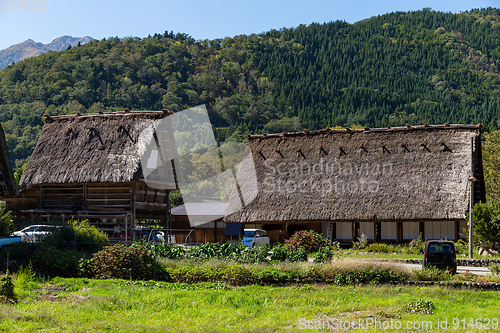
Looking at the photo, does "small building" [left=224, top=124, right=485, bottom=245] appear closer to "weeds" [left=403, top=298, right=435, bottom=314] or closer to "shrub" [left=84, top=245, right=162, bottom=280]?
"shrub" [left=84, top=245, right=162, bottom=280]

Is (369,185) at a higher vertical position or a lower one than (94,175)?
lower

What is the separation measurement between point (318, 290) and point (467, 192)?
1907 centimetres

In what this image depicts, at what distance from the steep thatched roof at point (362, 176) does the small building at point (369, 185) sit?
0.06 meters

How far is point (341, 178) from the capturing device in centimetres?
3388

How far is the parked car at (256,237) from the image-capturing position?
30.9 meters

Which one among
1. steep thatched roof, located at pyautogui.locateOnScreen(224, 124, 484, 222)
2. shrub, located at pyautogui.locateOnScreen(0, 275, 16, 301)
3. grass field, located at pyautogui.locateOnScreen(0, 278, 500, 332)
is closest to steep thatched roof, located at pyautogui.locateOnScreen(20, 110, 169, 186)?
steep thatched roof, located at pyautogui.locateOnScreen(224, 124, 484, 222)

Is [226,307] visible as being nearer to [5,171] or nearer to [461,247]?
[5,171]

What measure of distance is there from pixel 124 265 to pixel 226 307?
546 cm

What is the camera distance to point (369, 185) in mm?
32812

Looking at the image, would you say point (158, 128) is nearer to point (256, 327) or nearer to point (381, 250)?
point (381, 250)

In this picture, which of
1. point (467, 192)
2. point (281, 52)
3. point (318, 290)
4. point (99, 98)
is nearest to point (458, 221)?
point (467, 192)

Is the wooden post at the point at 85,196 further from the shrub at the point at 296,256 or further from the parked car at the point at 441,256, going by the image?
the parked car at the point at 441,256

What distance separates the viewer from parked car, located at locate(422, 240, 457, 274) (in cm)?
1781

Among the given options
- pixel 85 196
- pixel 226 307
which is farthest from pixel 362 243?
pixel 226 307
